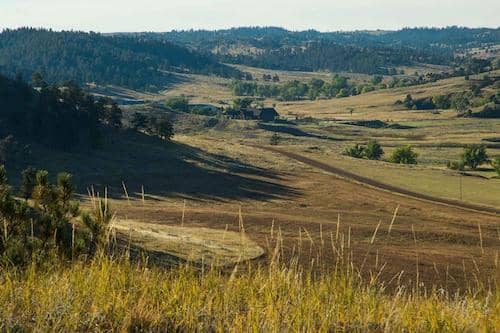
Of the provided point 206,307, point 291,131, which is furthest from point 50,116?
A: point 206,307

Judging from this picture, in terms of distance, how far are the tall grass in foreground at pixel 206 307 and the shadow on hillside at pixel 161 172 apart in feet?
228

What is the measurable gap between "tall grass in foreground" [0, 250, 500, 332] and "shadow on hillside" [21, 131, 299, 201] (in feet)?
228

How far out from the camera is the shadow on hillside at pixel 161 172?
279 ft

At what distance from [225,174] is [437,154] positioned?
7711cm

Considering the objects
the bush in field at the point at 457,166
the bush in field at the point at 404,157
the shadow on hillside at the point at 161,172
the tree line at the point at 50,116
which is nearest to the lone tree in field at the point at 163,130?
the shadow on hillside at the point at 161,172

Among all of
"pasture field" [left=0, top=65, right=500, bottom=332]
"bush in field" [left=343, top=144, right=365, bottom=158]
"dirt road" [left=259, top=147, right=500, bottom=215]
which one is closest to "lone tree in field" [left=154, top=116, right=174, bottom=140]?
"pasture field" [left=0, top=65, right=500, bottom=332]

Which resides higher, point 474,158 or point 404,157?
point 474,158

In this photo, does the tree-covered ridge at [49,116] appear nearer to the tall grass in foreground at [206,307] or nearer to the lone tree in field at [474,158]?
the lone tree in field at [474,158]

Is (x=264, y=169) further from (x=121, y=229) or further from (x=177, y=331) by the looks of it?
(x=177, y=331)

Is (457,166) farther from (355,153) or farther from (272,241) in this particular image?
(272,241)

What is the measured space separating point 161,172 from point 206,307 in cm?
9089

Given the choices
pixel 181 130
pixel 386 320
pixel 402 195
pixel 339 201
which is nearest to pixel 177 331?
pixel 386 320

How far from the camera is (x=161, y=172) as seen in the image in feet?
319

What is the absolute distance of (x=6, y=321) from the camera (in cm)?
666
